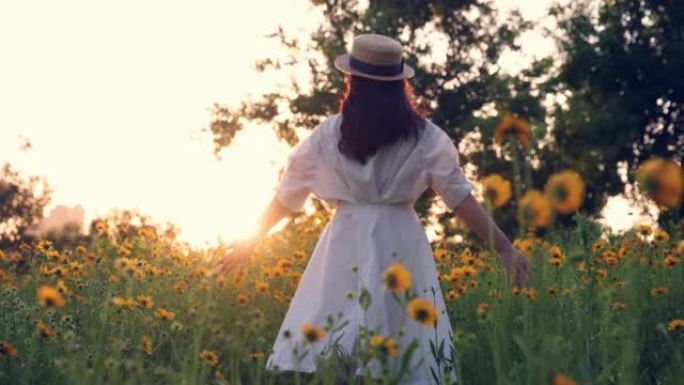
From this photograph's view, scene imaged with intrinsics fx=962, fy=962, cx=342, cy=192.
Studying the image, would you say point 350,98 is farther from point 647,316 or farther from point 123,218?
point 123,218

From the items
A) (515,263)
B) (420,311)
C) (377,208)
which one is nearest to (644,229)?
(515,263)

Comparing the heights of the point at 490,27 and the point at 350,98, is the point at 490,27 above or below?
above

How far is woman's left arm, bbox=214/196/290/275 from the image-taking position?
11.4ft

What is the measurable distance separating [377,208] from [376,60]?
1.70 ft

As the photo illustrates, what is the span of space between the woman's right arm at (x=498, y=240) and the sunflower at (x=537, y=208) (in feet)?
4.70

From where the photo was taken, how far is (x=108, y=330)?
3926 mm

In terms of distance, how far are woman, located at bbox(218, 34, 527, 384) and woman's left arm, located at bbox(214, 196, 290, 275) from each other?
239 millimetres

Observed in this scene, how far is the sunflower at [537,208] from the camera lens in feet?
5.08

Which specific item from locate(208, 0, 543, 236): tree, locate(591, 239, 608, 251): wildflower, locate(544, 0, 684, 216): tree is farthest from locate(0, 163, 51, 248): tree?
Answer: locate(591, 239, 608, 251): wildflower

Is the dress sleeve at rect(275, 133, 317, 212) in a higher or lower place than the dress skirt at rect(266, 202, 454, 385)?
higher

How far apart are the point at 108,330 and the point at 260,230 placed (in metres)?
0.84

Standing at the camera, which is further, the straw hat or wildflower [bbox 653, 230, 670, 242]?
wildflower [bbox 653, 230, 670, 242]

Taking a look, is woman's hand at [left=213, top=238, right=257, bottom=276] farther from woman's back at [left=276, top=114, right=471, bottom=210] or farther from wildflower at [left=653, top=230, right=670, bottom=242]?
wildflower at [left=653, top=230, right=670, bottom=242]

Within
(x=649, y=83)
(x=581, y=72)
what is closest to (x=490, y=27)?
(x=581, y=72)
